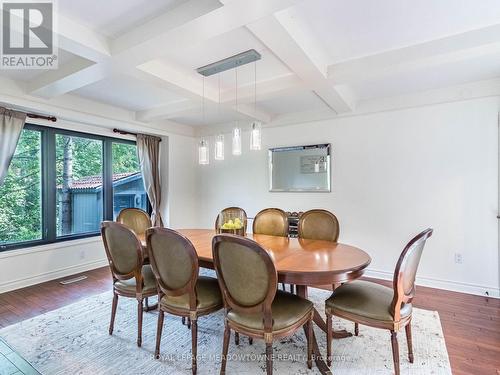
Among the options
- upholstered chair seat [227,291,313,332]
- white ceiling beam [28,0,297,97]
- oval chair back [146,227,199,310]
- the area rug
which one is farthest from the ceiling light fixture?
the area rug

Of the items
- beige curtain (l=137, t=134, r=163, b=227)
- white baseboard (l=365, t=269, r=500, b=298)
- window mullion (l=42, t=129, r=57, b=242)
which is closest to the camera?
white baseboard (l=365, t=269, r=500, b=298)

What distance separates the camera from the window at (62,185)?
3.48 metres

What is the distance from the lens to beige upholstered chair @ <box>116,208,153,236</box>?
3225 mm

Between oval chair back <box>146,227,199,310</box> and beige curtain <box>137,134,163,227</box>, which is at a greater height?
beige curtain <box>137,134,163,227</box>

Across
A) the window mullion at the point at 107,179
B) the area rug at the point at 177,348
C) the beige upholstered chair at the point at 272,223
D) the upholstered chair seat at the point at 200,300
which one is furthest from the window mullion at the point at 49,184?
the beige upholstered chair at the point at 272,223

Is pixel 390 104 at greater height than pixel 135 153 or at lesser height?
greater

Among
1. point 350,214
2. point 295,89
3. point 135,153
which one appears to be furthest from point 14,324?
point 350,214

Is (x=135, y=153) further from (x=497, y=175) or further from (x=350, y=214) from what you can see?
(x=497, y=175)

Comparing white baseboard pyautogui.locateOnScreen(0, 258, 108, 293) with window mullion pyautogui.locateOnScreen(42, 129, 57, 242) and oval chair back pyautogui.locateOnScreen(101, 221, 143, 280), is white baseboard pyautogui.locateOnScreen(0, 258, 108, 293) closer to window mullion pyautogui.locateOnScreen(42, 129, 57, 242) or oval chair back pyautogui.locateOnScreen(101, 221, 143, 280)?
window mullion pyautogui.locateOnScreen(42, 129, 57, 242)

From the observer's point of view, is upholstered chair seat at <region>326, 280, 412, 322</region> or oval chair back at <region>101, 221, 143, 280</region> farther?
oval chair back at <region>101, 221, 143, 280</region>

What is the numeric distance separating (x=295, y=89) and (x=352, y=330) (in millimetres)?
2372

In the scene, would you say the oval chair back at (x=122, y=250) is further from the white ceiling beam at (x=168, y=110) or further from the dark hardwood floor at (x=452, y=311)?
the white ceiling beam at (x=168, y=110)

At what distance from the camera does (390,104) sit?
364 cm

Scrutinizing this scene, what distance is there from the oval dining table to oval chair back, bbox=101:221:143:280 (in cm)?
50
